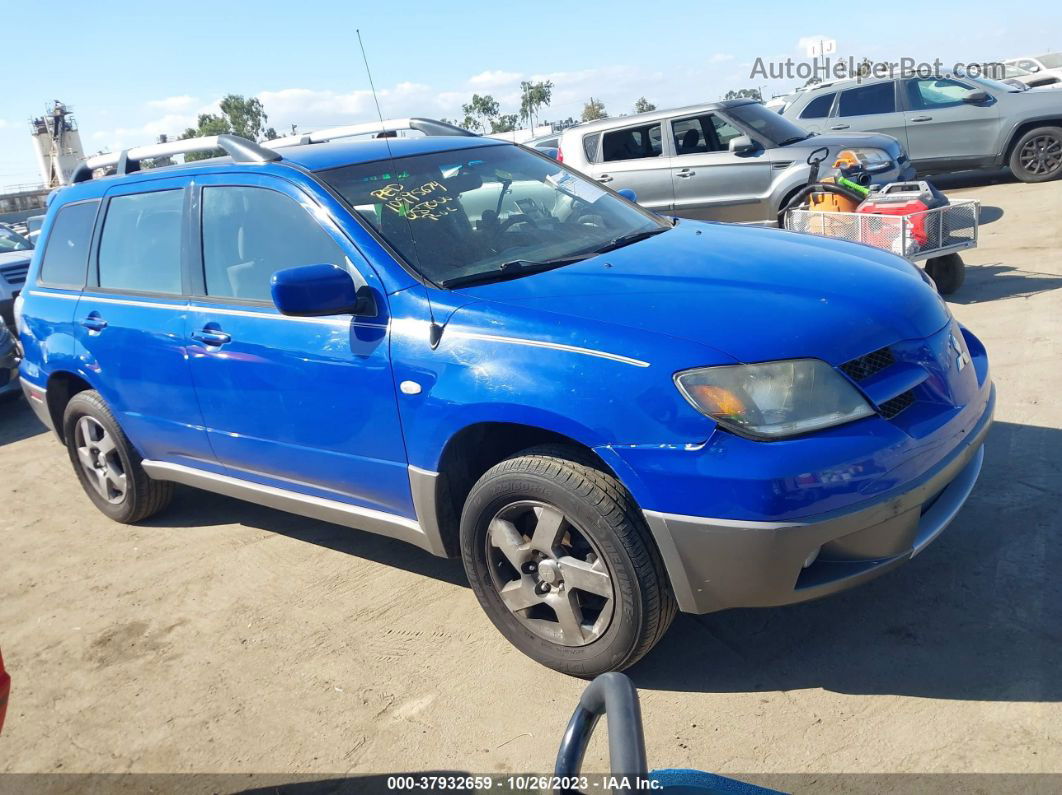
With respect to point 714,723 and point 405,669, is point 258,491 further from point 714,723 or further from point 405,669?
point 714,723

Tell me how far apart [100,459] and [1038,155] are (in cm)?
1269

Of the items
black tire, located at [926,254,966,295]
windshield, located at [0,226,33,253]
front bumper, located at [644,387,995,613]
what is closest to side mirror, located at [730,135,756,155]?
black tire, located at [926,254,966,295]

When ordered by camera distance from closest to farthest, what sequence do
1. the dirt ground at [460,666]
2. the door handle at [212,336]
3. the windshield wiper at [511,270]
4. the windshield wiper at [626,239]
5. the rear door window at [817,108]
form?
the dirt ground at [460,666], the windshield wiper at [511,270], the windshield wiper at [626,239], the door handle at [212,336], the rear door window at [817,108]

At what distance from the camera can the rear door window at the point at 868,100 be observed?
13.3m

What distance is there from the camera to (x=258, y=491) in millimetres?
4102

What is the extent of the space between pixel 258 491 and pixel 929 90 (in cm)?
1235

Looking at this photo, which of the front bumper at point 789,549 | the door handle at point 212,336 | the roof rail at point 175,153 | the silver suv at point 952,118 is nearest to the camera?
the front bumper at point 789,549

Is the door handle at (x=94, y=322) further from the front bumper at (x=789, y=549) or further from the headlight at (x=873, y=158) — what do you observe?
the headlight at (x=873, y=158)

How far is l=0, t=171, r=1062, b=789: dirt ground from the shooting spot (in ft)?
9.01

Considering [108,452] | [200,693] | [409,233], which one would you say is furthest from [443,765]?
[108,452]

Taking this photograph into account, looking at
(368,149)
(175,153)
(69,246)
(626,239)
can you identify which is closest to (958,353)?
(626,239)

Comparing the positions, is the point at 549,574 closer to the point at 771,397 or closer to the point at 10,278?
the point at 771,397

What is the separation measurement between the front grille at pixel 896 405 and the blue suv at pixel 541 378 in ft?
0.04

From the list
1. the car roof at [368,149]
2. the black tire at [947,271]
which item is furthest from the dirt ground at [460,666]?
the black tire at [947,271]
